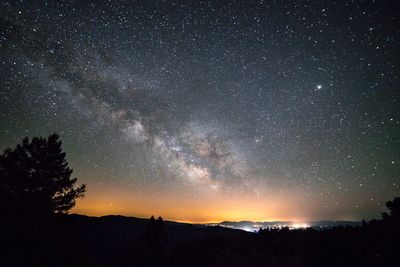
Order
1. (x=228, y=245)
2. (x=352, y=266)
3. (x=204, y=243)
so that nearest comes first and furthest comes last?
(x=352, y=266) → (x=228, y=245) → (x=204, y=243)

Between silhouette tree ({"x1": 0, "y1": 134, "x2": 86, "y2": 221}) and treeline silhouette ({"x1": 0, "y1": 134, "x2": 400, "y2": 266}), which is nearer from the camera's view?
treeline silhouette ({"x1": 0, "y1": 134, "x2": 400, "y2": 266})

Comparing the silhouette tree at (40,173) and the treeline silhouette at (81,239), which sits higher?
the silhouette tree at (40,173)

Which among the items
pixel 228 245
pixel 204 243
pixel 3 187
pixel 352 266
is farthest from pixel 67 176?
pixel 352 266

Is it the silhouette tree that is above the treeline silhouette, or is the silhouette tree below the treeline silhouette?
above

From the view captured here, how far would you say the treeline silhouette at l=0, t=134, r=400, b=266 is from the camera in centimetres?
725

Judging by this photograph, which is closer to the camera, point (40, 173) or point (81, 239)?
point (81, 239)

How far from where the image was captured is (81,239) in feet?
33.6

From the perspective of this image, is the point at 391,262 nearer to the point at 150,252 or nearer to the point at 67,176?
the point at 150,252

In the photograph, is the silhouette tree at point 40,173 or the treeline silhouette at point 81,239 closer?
the treeline silhouette at point 81,239

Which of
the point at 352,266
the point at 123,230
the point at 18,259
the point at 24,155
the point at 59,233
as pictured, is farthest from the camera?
the point at 123,230

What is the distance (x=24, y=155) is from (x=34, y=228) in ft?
40.6

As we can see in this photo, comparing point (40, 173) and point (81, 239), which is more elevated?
point (40, 173)

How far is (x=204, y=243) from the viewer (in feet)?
51.9

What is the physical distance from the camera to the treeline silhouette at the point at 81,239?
7.25 m
